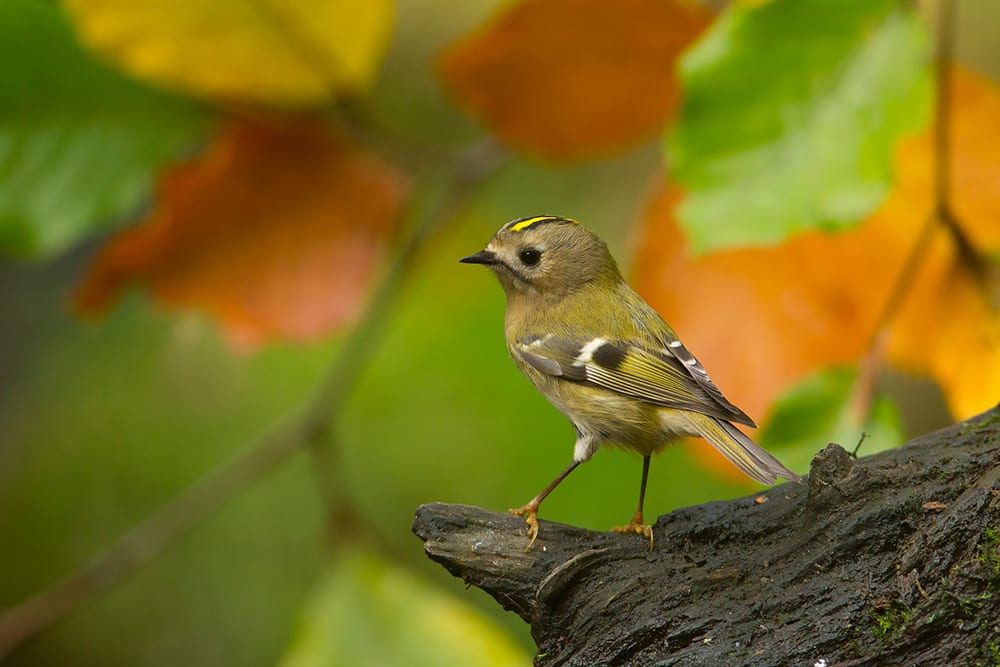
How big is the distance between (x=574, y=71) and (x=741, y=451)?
557 millimetres

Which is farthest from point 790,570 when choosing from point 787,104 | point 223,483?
point 223,483

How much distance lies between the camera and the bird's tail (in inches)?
43.9

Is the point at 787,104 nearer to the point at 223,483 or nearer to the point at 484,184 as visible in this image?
the point at 484,184

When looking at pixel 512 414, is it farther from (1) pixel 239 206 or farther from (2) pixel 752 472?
(2) pixel 752 472

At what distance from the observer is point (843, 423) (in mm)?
1229

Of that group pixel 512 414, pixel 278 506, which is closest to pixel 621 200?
pixel 512 414

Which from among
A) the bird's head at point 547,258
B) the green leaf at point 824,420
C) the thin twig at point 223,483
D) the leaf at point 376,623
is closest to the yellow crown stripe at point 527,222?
the bird's head at point 547,258

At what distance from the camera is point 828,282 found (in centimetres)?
134

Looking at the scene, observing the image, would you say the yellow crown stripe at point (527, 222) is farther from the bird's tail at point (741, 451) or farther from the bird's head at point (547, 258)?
the bird's tail at point (741, 451)

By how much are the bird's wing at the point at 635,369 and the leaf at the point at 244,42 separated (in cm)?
43

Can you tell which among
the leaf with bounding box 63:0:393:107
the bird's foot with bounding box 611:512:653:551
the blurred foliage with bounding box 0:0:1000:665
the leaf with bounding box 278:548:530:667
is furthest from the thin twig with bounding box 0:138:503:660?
the bird's foot with bounding box 611:512:653:551

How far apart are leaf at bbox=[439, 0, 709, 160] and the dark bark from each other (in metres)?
0.56

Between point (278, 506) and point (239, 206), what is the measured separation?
1.53 m

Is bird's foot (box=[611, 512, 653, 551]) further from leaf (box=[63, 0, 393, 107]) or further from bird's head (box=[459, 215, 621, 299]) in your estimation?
leaf (box=[63, 0, 393, 107])
